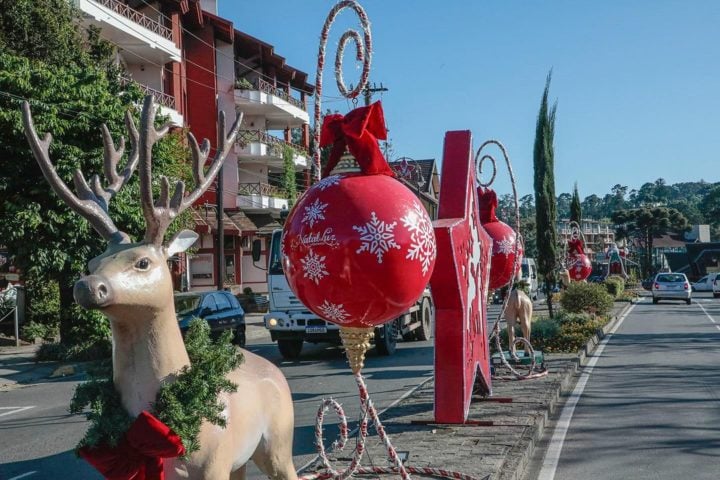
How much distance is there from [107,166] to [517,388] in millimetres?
7354

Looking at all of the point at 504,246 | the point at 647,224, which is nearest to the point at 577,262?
the point at 504,246

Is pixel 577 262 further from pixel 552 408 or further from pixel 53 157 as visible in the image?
pixel 53 157

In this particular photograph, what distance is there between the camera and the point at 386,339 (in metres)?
15.6

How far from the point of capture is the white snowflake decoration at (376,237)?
435 cm

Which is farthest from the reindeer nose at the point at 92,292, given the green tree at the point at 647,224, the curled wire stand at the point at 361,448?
the green tree at the point at 647,224

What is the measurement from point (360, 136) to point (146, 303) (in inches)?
77.7

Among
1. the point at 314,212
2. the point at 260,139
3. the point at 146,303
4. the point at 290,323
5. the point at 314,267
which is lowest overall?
the point at 290,323

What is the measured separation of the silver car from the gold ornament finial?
34065 mm

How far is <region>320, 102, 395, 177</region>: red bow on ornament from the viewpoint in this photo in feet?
15.7

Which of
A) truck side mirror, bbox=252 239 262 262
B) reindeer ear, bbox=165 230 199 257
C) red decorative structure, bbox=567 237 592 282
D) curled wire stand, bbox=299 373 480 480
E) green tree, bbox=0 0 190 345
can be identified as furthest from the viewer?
red decorative structure, bbox=567 237 592 282

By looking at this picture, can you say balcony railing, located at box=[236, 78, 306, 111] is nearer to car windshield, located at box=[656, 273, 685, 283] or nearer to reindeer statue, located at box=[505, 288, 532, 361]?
car windshield, located at box=[656, 273, 685, 283]

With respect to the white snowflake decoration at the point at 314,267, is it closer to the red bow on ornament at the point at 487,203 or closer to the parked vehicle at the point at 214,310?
the red bow on ornament at the point at 487,203

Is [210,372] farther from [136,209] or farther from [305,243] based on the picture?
[136,209]

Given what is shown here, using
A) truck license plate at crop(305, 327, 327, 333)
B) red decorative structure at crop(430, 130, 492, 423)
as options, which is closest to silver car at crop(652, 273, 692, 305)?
truck license plate at crop(305, 327, 327, 333)
